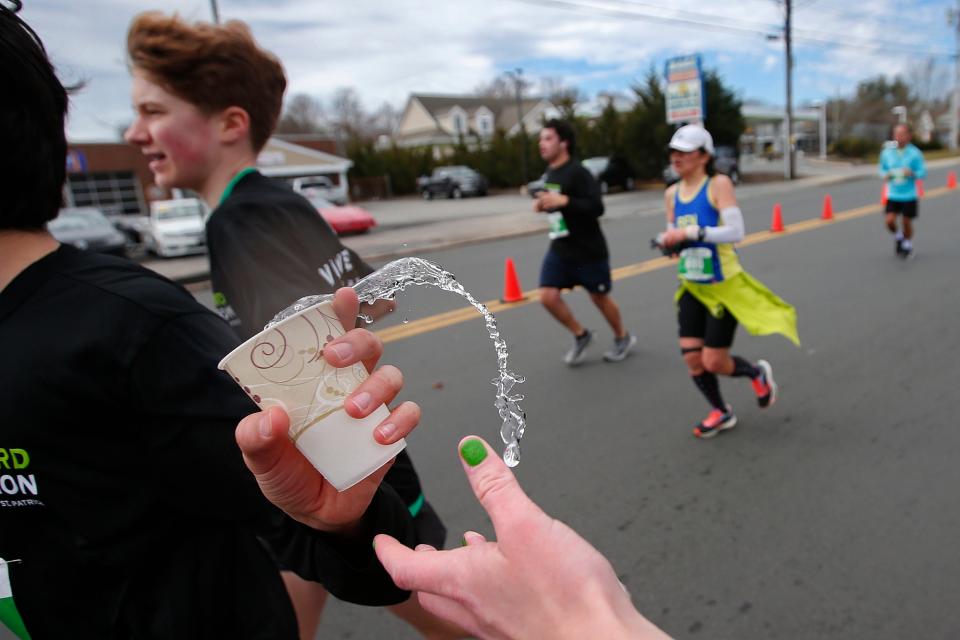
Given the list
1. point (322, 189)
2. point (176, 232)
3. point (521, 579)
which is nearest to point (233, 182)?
point (521, 579)

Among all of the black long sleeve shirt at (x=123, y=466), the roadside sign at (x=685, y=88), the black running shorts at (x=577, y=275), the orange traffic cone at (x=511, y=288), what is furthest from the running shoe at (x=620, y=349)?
the roadside sign at (x=685, y=88)

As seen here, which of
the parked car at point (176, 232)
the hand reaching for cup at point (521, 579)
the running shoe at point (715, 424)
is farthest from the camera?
the parked car at point (176, 232)

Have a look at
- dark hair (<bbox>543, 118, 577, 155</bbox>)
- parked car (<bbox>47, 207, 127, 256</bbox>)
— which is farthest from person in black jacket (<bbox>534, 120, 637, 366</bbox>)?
parked car (<bbox>47, 207, 127, 256</bbox>)

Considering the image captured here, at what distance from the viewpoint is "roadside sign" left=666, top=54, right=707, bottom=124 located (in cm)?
1642

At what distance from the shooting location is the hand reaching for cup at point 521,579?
69 centimetres

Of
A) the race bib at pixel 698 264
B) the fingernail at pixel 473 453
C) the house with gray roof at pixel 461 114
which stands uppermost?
the house with gray roof at pixel 461 114

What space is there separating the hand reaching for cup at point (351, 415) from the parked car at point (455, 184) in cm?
3101

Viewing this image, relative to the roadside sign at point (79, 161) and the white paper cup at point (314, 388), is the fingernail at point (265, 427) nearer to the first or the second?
the white paper cup at point (314, 388)

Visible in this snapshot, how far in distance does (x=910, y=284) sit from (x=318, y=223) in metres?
7.60

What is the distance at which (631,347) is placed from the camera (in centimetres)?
555

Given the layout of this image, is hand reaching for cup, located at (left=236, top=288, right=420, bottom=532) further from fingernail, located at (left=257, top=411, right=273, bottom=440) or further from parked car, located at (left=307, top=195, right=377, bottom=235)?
parked car, located at (left=307, top=195, right=377, bottom=235)

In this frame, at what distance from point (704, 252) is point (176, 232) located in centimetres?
1462

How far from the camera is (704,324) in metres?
3.94

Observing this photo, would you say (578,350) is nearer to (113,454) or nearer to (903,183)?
(113,454)
